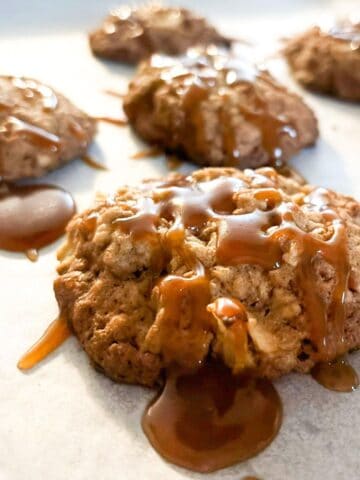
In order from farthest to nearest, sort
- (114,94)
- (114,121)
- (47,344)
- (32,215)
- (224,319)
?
(114,94) < (114,121) < (32,215) < (47,344) < (224,319)

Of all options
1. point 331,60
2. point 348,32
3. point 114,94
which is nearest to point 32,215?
point 114,94

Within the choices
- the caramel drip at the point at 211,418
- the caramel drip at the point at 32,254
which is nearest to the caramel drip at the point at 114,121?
the caramel drip at the point at 32,254

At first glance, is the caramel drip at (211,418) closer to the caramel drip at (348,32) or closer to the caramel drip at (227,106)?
the caramel drip at (227,106)

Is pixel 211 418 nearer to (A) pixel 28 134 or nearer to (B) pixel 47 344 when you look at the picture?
(B) pixel 47 344

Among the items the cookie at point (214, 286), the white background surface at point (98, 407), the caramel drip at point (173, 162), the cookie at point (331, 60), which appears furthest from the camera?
the cookie at point (331, 60)

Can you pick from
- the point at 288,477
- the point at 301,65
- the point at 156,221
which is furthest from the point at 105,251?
the point at 301,65

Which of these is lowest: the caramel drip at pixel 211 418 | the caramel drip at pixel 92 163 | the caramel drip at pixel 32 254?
the caramel drip at pixel 32 254
